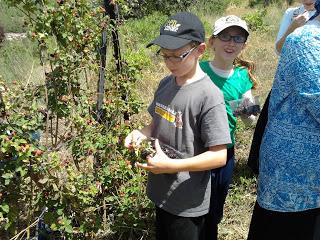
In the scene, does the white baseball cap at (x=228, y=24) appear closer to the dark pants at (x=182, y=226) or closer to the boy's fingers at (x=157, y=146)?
the boy's fingers at (x=157, y=146)

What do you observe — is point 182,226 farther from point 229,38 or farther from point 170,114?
point 229,38

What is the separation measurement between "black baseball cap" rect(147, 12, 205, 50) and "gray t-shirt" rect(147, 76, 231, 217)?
0.58 feet

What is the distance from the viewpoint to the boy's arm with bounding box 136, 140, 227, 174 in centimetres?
149

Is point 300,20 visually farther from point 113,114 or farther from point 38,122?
point 38,122

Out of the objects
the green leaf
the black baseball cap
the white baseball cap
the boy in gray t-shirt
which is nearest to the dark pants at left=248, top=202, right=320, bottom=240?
the boy in gray t-shirt

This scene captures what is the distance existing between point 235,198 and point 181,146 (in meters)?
1.60

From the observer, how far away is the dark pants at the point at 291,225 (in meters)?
1.64

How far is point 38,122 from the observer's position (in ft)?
6.27

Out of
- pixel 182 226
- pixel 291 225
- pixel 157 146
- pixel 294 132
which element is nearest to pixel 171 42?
pixel 157 146

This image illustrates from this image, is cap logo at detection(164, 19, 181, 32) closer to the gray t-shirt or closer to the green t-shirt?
the gray t-shirt

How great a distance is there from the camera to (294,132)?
148cm

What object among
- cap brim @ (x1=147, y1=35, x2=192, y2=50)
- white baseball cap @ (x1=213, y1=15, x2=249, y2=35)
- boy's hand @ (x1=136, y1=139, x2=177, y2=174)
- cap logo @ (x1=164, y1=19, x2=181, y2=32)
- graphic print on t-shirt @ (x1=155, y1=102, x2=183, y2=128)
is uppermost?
white baseball cap @ (x1=213, y1=15, x2=249, y2=35)

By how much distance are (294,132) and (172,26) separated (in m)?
0.65

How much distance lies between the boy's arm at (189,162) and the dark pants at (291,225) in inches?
15.8
